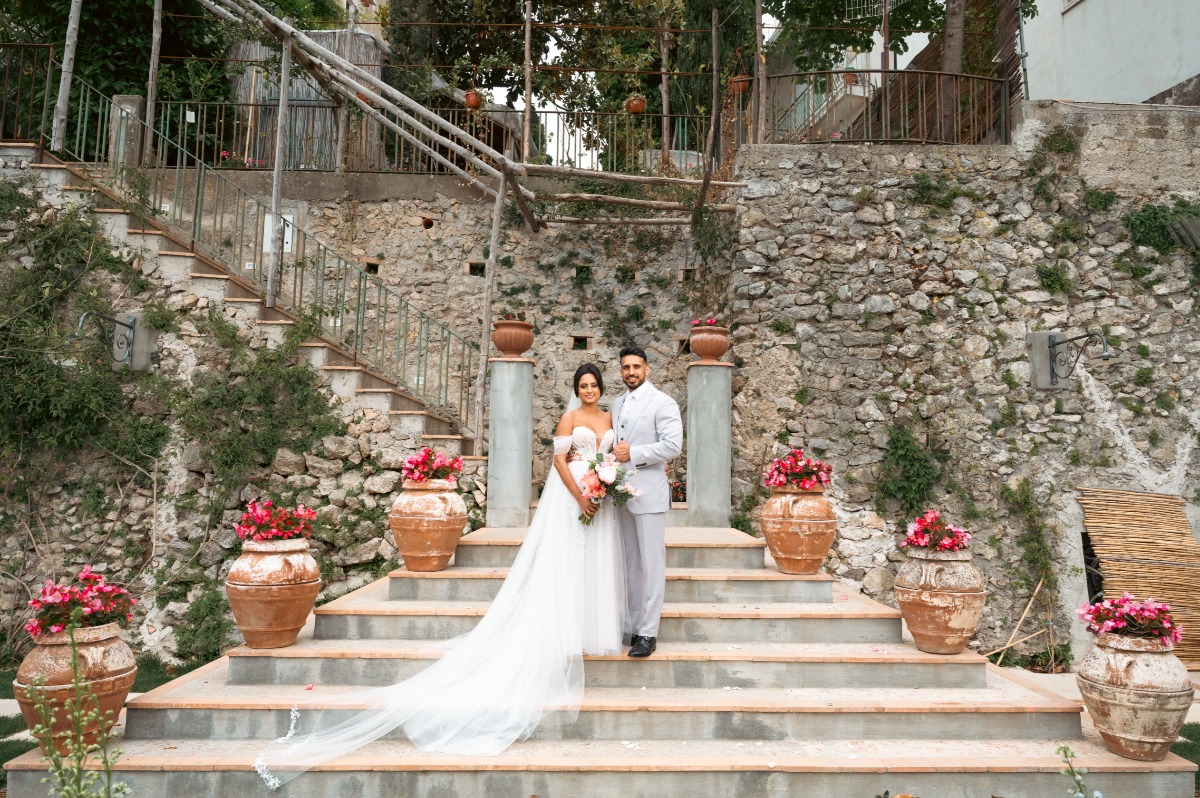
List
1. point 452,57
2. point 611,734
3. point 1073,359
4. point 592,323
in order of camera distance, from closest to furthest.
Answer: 1. point 611,734
2. point 1073,359
3. point 592,323
4. point 452,57

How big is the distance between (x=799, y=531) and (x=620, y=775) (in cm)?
254

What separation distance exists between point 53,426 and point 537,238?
599cm

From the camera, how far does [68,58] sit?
28.2 ft

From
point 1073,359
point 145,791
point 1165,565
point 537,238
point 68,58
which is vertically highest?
point 68,58

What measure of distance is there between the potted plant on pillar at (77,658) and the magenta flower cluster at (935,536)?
190 inches

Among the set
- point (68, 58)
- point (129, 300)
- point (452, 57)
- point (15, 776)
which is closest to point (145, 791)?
point (15, 776)

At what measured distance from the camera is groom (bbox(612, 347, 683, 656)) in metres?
4.56

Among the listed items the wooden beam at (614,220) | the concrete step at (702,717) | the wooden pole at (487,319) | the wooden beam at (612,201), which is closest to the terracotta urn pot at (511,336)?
the wooden pole at (487,319)

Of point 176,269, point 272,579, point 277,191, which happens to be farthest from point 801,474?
point 176,269

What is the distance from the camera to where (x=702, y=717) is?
13.4 feet

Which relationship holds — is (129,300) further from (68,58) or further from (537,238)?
(537,238)

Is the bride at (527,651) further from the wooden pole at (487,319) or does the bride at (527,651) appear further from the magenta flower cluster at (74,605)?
the wooden pole at (487,319)

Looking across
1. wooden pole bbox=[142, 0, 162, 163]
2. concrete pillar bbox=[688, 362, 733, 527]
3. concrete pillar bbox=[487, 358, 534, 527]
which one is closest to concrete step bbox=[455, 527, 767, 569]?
concrete pillar bbox=[487, 358, 534, 527]

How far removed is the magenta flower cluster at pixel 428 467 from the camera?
231 inches
